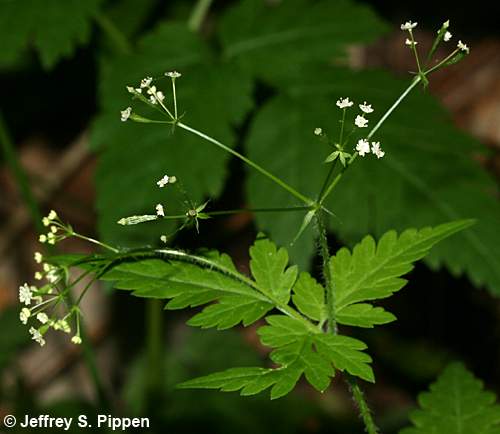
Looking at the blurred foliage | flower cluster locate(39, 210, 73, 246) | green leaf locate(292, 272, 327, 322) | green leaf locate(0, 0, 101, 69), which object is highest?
green leaf locate(0, 0, 101, 69)

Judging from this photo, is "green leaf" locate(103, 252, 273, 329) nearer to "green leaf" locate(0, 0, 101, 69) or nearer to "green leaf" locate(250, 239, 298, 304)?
"green leaf" locate(250, 239, 298, 304)

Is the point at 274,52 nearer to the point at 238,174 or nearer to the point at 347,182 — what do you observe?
the point at 347,182

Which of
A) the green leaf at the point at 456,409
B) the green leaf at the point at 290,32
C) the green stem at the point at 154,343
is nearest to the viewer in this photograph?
the green leaf at the point at 456,409

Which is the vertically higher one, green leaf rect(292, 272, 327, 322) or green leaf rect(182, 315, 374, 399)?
green leaf rect(292, 272, 327, 322)

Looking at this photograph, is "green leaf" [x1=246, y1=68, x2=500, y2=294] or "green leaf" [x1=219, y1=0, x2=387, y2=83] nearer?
"green leaf" [x1=246, y1=68, x2=500, y2=294]

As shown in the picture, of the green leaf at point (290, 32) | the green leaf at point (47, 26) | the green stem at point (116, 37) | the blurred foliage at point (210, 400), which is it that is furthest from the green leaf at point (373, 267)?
the blurred foliage at point (210, 400)

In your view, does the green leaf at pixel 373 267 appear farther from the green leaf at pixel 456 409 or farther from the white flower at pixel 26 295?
the white flower at pixel 26 295

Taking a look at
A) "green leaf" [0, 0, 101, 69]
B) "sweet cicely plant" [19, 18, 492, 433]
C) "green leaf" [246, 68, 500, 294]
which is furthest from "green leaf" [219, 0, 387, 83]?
"sweet cicely plant" [19, 18, 492, 433]
